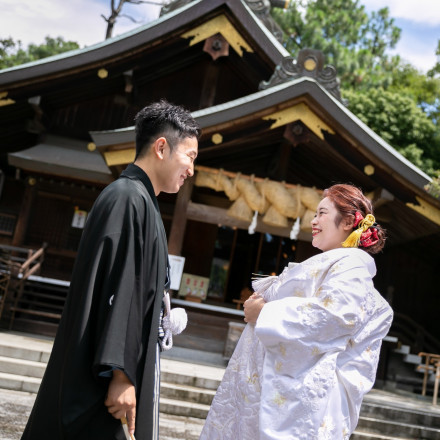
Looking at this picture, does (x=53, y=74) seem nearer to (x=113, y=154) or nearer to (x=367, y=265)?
(x=113, y=154)

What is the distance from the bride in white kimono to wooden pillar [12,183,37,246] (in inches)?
335

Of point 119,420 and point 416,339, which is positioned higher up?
point 416,339

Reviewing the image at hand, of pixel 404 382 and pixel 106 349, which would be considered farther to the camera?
pixel 404 382

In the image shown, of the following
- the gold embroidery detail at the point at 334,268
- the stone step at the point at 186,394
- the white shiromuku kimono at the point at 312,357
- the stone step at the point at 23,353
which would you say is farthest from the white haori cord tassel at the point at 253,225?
the gold embroidery detail at the point at 334,268

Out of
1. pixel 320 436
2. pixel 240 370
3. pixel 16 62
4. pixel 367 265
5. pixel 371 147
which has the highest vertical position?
pixel 16 62

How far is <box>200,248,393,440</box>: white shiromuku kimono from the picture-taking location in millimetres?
2412

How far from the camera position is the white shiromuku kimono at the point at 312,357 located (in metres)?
2.41

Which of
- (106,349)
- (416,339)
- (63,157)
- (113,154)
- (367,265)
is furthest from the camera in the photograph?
(416,339)

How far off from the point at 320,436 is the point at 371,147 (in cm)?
683

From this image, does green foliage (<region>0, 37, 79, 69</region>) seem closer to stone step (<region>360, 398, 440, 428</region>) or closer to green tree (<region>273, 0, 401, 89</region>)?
green tree (<region>273, 0, 401, 89</region>)

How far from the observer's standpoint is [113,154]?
8.25 m

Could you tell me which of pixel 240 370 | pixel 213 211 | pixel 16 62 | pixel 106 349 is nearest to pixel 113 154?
pixel 213 211

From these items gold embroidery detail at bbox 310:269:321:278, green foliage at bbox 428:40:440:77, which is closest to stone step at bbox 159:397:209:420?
A: gold embroidery detail at bbox 310:269:321:278

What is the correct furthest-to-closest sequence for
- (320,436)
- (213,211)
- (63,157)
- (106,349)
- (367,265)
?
(63,157) → (213,211) → (367,265) → (320,436) → (106,349)
